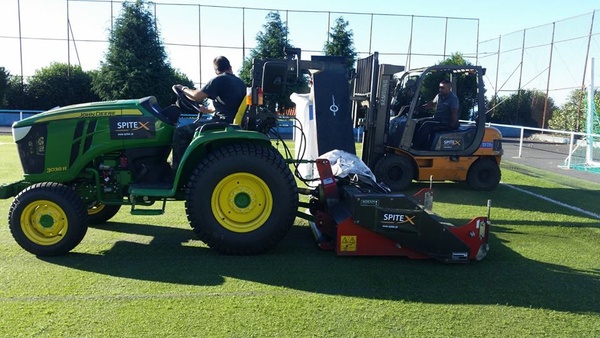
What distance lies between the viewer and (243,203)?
179 inches

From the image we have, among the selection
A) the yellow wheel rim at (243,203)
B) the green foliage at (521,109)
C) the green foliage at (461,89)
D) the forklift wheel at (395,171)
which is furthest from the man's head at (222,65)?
the green foliage at (521,109)

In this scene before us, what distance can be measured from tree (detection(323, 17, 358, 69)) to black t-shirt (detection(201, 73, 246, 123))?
20407 mm

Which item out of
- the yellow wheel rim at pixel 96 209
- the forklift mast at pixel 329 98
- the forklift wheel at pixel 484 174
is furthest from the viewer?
the forklift wheel at pixel 484 174

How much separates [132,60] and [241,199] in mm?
18664

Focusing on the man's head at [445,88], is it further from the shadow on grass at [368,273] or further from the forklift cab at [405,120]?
the shadow on grass at [368,273]

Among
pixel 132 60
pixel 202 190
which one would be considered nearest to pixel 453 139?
pixel 202 190

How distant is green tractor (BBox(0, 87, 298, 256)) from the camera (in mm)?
4395

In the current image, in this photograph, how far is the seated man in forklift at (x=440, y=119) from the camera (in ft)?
27.1

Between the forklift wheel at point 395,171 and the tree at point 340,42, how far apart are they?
680 inches

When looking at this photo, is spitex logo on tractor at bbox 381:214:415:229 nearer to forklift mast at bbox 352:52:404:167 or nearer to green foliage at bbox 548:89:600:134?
forklift mast at bbox 352:52:404:167

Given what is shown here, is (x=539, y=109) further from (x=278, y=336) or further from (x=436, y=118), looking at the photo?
(x=278, y=336)

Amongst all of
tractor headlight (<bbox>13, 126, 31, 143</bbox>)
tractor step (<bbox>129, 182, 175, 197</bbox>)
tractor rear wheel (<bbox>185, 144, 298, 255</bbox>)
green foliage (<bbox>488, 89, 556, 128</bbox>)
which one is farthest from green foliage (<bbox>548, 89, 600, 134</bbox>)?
tractor headlight (<bbox>13, 126, 31, 143</bbox>)

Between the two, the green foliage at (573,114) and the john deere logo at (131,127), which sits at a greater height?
the green foliage at (573,114)

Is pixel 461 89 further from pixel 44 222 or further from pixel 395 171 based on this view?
pixel 44 222
